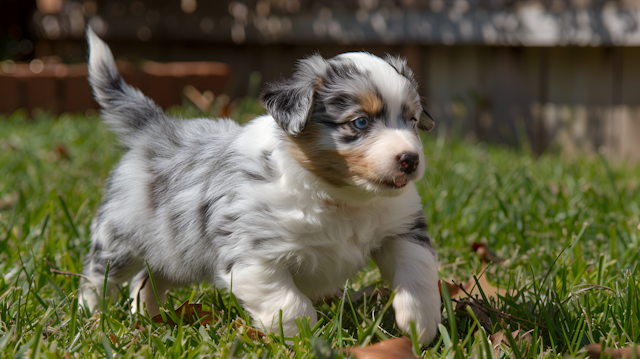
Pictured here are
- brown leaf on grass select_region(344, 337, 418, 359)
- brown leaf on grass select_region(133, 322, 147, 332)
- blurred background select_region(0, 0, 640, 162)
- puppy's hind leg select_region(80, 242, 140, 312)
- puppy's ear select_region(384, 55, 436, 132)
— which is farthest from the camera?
blurred background select_region(0, 0, 640, 162)

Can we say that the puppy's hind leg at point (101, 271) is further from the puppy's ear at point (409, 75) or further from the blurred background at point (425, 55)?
the blurred background at point (425, 55)

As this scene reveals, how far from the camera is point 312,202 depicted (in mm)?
2318

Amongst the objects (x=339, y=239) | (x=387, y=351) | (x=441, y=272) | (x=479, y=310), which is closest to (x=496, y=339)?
(x=479, y=310)

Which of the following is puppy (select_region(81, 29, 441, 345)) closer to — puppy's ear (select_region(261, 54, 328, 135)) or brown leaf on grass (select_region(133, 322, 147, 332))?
puppy's ear (select_region(261, 54, 328, 135))

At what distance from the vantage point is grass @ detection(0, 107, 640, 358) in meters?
2.09

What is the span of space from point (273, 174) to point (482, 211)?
175 centimetres

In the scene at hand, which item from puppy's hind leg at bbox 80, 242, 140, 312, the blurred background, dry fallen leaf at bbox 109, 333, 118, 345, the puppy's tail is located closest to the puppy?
puppy's hind leg at bbox 80, 242, 140, 312

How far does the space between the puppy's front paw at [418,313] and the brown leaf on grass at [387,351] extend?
0.16 meters

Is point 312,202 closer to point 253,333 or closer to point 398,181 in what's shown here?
point 398,181

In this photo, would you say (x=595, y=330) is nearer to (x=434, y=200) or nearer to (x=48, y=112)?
(x=434, y=200)

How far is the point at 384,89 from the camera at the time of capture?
2277 millimetres

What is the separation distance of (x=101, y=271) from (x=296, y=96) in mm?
1259

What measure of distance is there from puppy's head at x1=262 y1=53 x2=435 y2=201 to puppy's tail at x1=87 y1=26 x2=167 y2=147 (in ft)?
2.97

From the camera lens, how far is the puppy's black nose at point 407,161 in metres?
2.12
